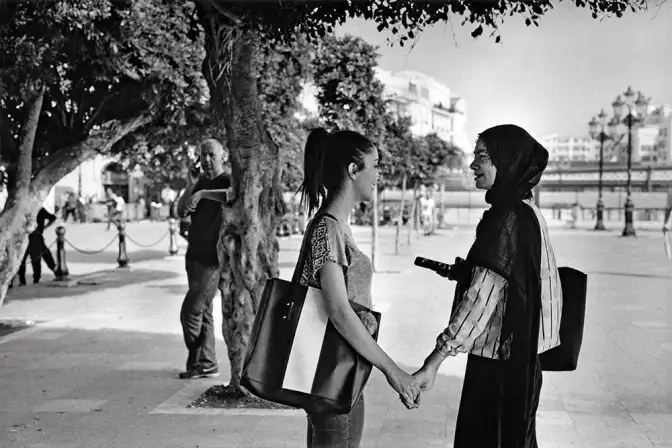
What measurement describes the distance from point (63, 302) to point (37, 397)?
6.48 metres

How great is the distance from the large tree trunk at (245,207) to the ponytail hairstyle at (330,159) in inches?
120

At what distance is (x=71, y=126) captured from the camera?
12.3 meters

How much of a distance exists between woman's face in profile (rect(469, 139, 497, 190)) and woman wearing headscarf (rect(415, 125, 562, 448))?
0.17 feet

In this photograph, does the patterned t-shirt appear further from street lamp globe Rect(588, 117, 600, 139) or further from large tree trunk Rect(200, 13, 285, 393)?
street lamp globe Rect(588, 117, 600, 139)

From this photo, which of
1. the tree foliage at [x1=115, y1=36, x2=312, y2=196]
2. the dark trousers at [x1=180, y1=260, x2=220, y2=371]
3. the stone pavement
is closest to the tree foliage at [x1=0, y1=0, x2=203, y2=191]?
the tree foliage at [x1=115, y1=36, x2=312, y2=196]

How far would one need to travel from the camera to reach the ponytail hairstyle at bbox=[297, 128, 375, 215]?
10.5 feet

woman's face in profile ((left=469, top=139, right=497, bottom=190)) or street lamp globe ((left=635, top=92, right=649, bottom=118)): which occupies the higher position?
street lamp globe ((left=635, top=92, right=649, bottom=118))

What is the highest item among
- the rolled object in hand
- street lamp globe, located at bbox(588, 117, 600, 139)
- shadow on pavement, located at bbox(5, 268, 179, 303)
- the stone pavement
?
street lamp globe, located at bbox(588, 117, 600, 139)

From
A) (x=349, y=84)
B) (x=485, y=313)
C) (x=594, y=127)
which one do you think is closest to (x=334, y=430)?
(x=485, y=313)

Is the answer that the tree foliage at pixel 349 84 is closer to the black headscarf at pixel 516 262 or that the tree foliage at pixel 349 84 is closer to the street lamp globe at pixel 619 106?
the black headscarf at pixel 516 262

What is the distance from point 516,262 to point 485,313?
0.64 feet

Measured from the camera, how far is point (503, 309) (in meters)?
3.06

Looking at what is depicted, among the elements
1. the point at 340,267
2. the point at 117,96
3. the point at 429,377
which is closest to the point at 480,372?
the point at 429,377

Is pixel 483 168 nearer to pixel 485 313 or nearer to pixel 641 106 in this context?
pixel 485 313
